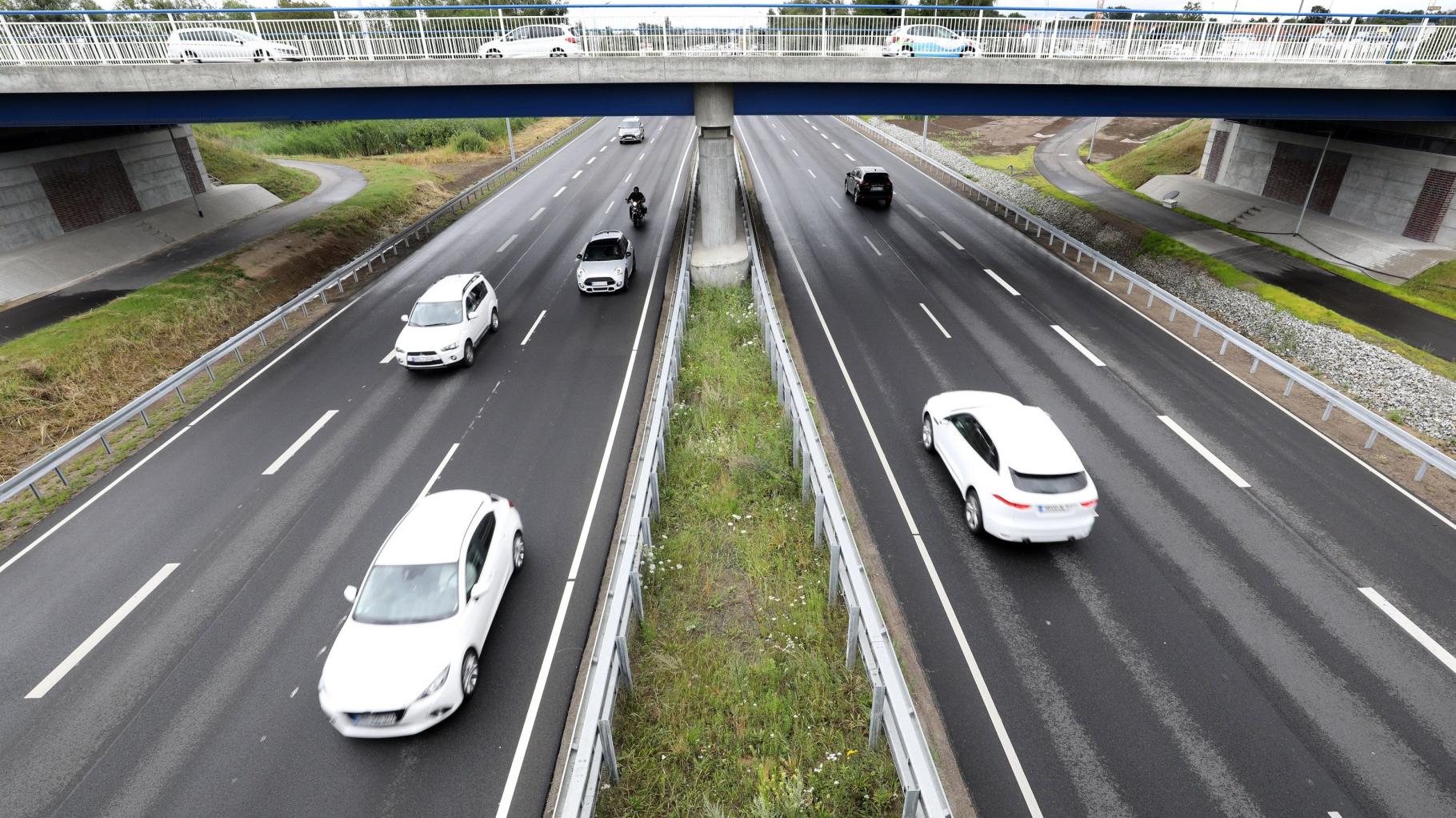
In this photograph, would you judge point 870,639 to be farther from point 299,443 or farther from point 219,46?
point 219,46

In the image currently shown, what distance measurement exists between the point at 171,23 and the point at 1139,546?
29.4m

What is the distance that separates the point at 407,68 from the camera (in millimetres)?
21609

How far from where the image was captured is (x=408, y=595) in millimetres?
9000

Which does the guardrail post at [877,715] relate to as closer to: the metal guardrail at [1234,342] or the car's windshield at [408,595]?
the car's windshield at [408,595]

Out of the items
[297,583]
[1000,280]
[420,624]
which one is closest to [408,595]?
[420,624]

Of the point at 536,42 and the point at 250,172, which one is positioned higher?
the point at 536,42

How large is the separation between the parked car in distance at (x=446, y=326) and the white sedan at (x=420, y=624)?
335 inches

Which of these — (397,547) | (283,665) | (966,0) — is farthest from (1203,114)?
(966,0)

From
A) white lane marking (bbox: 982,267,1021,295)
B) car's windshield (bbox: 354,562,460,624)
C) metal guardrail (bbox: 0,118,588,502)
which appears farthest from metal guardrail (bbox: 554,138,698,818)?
white lane marking (bbox: 982,267,1021,295)

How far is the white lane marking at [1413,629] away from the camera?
9328mm

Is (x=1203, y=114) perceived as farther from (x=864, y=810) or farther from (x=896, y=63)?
(x=864, y=810)

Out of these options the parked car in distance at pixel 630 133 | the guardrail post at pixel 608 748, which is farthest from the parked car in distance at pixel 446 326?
the parked car in distance at pixel 630 133

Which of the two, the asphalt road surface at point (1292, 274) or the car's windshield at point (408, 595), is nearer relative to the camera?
the car's windshield at point (408, 595)

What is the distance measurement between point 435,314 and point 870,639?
15.3 metres
